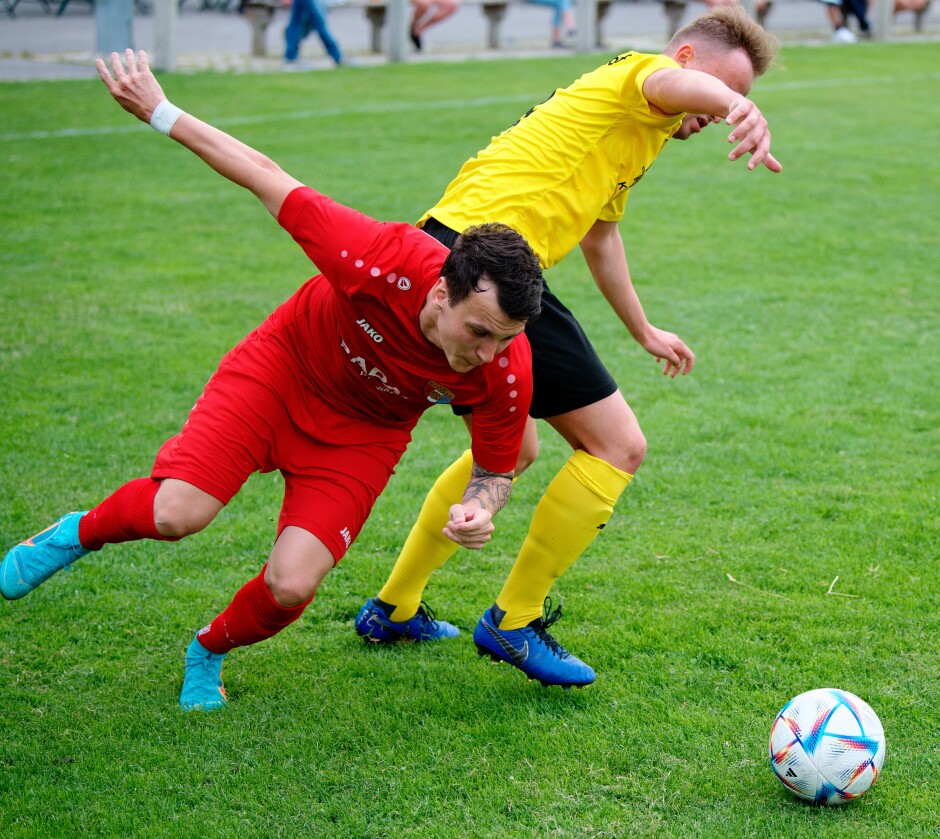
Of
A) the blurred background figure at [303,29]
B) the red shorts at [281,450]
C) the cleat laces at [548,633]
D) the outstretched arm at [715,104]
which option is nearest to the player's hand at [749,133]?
the outstretched arm at [715,104]

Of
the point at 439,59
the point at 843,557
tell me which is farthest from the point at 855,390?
the point at 439,59

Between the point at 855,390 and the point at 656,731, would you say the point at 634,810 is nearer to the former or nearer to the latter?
the point at 656,731

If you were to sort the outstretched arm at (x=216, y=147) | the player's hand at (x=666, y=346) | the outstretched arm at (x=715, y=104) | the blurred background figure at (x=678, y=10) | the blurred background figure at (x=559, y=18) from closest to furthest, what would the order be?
the outstretched arm at (x=715, y=104)
the outstretched arm at (x=216, y=147)
the player's hand at (x=666, y=346)
the blurred background figure at (x=559, y=18)
the blurred background figure at (x=678, y=10)

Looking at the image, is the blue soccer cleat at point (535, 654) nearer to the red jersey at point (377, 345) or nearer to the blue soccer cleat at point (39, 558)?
the red jersey at point (377, 345)

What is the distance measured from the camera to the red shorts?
348cm

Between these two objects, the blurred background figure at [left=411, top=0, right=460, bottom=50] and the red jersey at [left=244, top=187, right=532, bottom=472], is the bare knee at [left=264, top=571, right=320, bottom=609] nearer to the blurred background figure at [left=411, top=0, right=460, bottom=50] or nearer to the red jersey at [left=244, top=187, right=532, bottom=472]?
the red jersey at [left=244, top=187, right=532, bottom=472]

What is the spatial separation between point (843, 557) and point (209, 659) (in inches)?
97.0

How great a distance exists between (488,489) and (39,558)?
54.0 inches

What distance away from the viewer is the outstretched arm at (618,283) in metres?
4.04

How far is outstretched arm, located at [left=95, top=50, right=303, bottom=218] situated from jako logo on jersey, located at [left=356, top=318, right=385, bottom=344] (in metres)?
0.39

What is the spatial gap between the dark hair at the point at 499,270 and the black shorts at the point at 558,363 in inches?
20.0

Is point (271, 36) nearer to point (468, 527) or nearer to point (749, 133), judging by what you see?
point (749, 133)

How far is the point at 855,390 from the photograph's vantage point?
6.48m

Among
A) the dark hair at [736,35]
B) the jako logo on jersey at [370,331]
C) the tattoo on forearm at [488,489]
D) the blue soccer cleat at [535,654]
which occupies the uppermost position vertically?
the dark hair at [736,35]
